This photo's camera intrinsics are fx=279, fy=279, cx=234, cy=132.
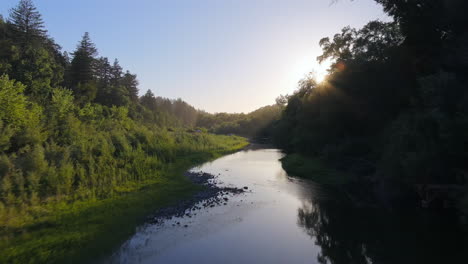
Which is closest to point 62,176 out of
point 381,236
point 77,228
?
point 77,228

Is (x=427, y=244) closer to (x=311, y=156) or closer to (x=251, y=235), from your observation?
(x=251, y=235)

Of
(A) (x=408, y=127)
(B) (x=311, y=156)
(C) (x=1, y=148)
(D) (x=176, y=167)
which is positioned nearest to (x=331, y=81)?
(B) (x=311, y=156)

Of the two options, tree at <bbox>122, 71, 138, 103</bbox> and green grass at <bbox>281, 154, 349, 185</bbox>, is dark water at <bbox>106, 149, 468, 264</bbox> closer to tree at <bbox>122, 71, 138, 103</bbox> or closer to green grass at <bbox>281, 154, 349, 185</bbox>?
green grass at <bbox>281, 154, 349, 185</bbox>

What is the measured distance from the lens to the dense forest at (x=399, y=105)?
1405cm

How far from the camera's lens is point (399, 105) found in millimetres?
24547

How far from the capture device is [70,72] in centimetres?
5362

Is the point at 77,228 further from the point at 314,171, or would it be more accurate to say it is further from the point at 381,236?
the point at 314,171

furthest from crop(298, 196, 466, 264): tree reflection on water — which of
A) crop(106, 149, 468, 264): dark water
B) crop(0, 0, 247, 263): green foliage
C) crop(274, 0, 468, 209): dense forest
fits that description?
crop(0, 0, 247, 263): green foliage

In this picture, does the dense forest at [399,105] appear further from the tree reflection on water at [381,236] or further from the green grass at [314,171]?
the tree reflection on water at [381,236]

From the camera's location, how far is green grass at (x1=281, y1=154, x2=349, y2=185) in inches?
1010

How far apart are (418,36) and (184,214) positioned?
20.2m

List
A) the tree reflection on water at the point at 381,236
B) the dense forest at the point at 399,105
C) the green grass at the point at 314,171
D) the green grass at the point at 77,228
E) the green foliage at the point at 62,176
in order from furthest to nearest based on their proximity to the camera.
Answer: the green grass at the point at 314,171 < the dense forest at the point at 399,105 < the green foliage at the point at 62,176 < the tree reflection on water at the point at 381,236 < the green grass at the point at 77,228

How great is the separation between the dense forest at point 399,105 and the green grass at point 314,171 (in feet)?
4.08

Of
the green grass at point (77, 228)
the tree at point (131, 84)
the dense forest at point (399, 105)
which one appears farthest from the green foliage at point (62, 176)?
the tree at point (131, 84)
